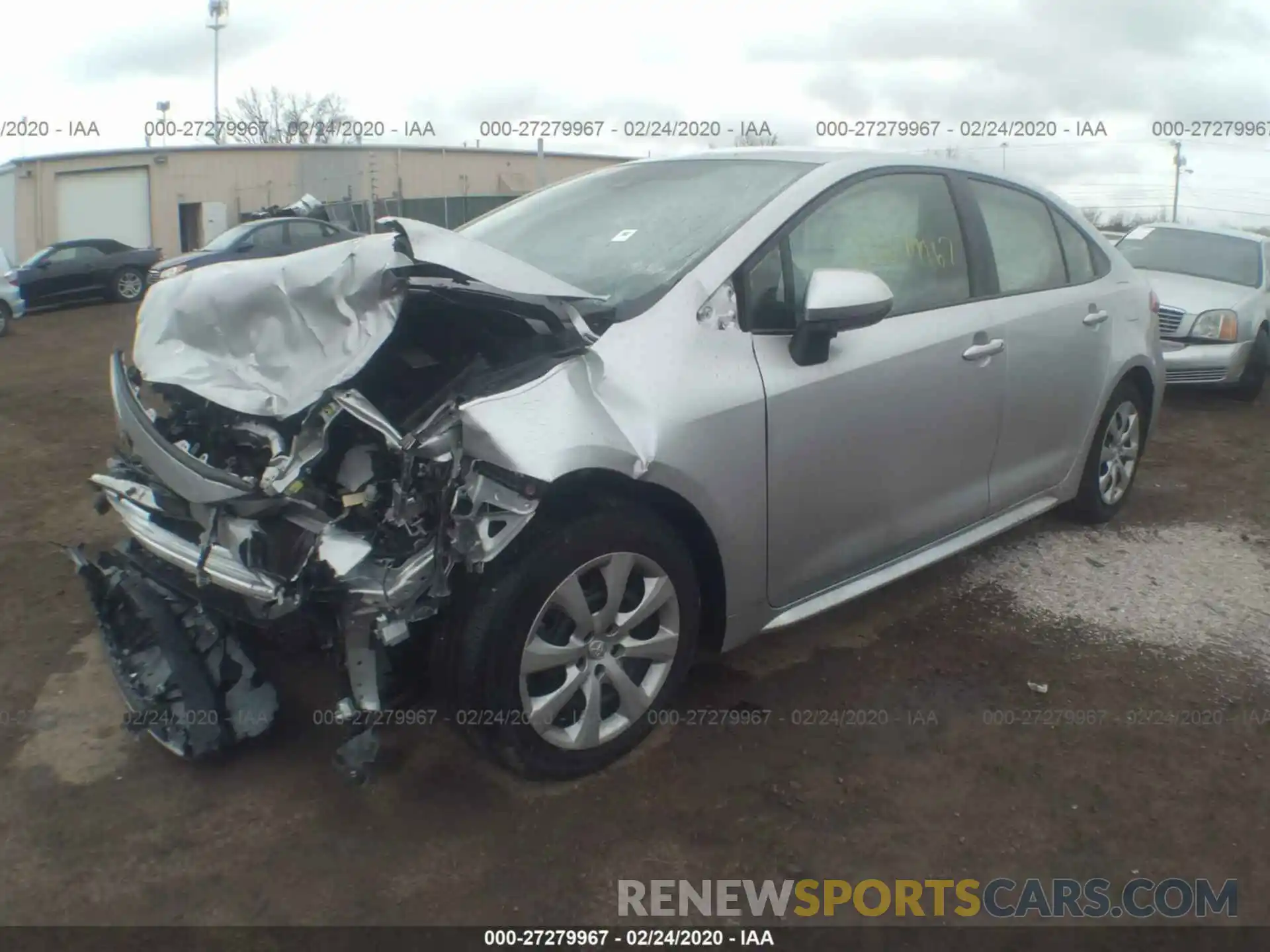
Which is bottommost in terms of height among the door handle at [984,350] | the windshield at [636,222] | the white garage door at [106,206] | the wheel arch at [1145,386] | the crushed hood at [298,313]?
the wheel arch at [1145,386]

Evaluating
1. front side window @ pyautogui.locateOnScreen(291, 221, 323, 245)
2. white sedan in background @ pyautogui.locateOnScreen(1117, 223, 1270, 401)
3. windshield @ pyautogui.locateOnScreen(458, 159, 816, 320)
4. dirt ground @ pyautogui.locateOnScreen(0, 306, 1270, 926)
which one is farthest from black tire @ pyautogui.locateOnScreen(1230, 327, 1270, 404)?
front side window @ pyautogui.locateOnScreen(291, 221, 323, 245)

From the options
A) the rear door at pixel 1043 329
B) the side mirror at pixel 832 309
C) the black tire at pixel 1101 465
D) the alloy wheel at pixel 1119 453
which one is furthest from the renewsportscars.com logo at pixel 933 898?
the alloy wheel at pixel 1119 453

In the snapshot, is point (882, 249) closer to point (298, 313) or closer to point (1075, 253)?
point (1075, 253)

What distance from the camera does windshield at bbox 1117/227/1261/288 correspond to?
8680 millimetres

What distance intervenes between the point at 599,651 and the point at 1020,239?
8.21 ft

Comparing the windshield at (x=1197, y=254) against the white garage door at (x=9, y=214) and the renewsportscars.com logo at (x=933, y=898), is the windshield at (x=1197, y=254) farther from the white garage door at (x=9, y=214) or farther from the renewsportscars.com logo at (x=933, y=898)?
the white garage door at (x=9, y=214)

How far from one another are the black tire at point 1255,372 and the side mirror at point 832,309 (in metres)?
6.51

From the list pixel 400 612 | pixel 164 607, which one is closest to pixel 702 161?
pixel 400 612

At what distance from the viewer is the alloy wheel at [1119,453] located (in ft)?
15.2

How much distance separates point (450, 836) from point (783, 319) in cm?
170

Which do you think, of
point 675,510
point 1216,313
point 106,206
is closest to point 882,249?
point 675,510

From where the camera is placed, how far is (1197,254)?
9008 millimetres

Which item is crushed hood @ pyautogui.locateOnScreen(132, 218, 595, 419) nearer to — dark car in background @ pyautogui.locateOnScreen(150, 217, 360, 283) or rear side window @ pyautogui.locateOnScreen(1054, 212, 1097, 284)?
rear side window @ pyautogui.locateOnScreen(1054, 212, 1097, 284)

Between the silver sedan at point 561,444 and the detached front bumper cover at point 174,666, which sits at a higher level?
the silver sedan at point 561,444
